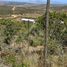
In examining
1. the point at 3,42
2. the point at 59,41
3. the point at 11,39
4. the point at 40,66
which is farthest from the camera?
the point at 11,39

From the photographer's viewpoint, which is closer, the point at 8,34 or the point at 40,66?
the point at 40,66

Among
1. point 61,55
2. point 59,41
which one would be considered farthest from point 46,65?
point 59,41

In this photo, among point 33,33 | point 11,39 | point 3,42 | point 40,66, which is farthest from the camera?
point 33,33

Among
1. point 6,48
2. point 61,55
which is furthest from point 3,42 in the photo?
point 61,55

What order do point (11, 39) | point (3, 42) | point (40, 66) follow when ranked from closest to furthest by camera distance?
point (40, 66) → point (3, 42) → point (11, 39)

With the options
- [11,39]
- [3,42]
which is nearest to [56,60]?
[3,42]

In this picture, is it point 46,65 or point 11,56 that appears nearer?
point 46,65

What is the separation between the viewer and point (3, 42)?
11461 mm

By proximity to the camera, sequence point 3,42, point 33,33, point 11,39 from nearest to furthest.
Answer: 1. point 3,42
2. point 11,39
3. point 33,33

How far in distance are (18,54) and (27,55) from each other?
0.94 ft

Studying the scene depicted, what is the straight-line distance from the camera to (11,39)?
1288 centimetres

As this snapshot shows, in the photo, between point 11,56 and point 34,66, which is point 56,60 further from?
point 11,56

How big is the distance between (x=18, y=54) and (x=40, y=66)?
1222 mm

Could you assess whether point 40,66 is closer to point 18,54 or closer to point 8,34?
point 18,54
